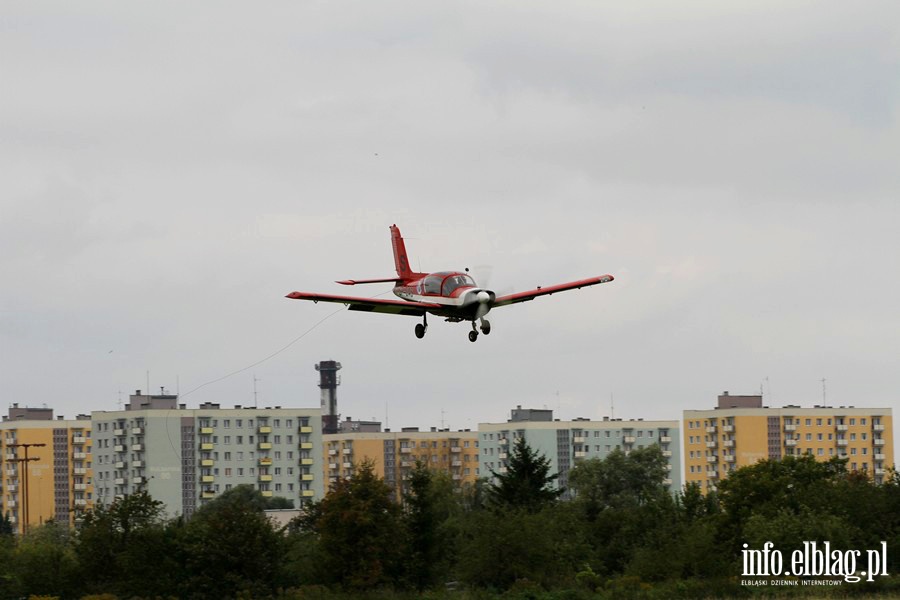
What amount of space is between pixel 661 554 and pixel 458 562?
10.9m

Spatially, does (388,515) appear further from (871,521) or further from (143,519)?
(871,521)

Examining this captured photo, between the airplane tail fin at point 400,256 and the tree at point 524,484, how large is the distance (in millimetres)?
30611

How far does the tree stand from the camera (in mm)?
91688

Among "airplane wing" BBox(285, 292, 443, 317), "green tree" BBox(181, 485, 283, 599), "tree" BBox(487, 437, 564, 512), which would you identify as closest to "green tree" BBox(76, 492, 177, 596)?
"green tree" BBox(181, 485, 283, 599)

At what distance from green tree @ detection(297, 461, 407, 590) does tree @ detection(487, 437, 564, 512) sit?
1321cm

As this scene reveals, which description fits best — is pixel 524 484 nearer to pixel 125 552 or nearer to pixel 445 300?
pixel 125 552

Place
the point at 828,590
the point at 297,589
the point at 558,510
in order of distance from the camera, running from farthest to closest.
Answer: the point at 558,510 → the point at 297,589 → the point at 828,590

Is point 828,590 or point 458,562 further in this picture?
point 458,562

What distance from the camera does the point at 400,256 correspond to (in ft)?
205

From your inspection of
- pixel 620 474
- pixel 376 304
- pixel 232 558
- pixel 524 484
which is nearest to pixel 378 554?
pixel 232 558

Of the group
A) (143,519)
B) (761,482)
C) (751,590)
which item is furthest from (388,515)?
(761,482)

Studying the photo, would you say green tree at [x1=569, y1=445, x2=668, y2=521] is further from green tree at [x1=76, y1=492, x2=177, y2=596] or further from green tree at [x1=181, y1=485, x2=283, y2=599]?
green tree at [x1=76, y1=492, x2=177, y2=596]

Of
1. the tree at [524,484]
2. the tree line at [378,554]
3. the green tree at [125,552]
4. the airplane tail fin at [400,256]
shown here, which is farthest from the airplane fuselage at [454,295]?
the tree at [524,484]

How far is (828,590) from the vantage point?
2709 inches
